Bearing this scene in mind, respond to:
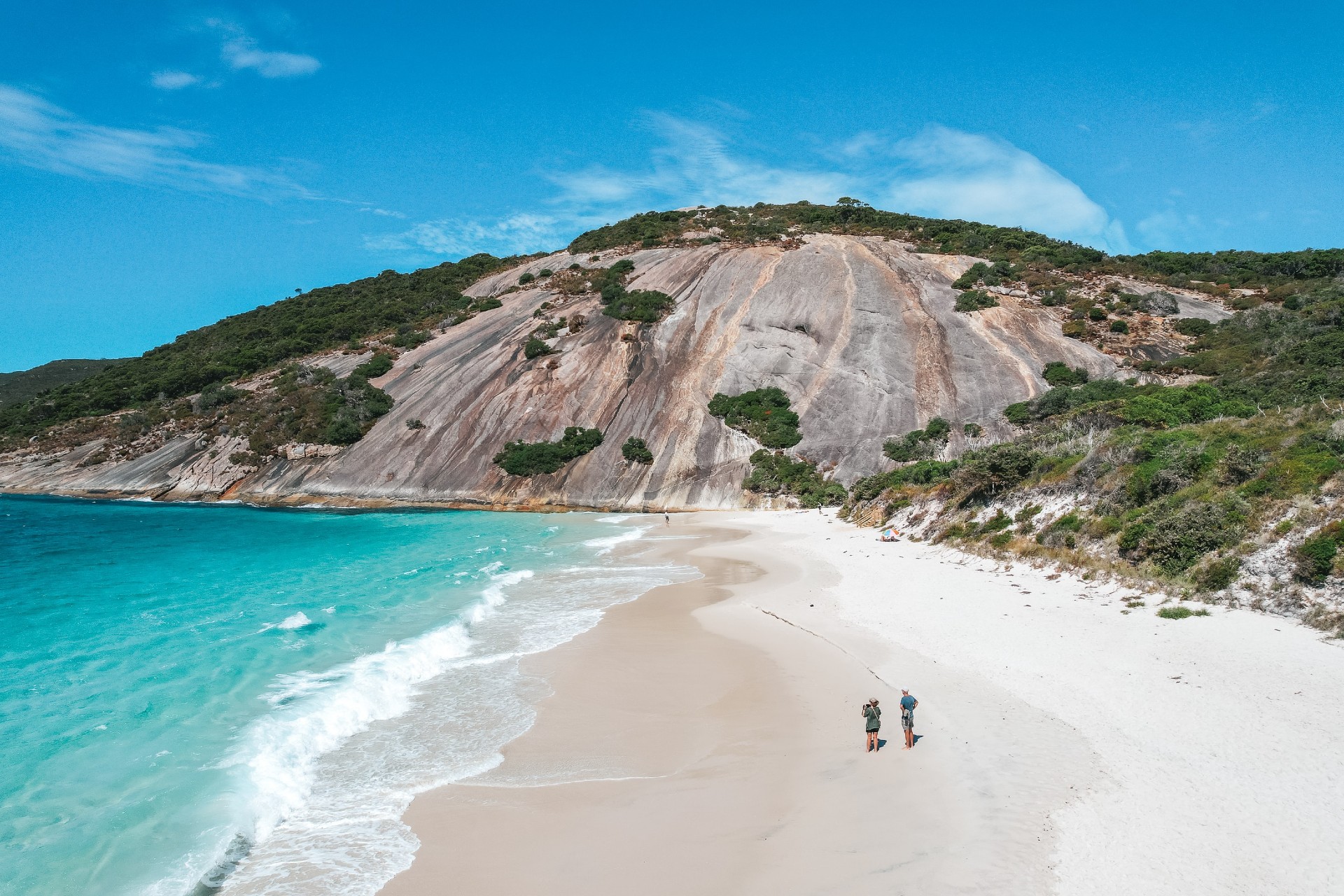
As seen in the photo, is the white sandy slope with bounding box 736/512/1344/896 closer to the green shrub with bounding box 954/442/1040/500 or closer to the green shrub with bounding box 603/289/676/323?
the green shrub with bounding box 954/442/1040/500

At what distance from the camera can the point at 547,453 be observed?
163 ft

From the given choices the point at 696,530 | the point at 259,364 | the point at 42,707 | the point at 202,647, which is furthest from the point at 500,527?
the point at 259,364

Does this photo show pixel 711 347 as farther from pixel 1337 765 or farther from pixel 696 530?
pixel 1337 765

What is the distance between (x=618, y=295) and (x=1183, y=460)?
50.2 metres

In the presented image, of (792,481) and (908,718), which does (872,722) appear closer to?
(908,718)

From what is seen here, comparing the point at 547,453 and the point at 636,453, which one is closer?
the point at 636,453

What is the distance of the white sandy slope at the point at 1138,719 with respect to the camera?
632 centimetres

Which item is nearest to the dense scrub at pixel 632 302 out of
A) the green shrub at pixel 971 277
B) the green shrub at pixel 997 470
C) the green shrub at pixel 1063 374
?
the green shrub at pixel 971 277

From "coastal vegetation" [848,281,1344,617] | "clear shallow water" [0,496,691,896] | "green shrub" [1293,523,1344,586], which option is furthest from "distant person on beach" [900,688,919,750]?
"green shrub" [1293,523,1344,586]

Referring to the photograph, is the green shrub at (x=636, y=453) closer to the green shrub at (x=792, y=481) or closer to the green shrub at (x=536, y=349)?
the green shrub at (x=792, y=481)

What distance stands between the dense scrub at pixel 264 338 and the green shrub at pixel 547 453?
25153 mm

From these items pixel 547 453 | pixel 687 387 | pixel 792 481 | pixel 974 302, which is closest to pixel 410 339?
pixel 547 453

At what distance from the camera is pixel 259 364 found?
7462 cm

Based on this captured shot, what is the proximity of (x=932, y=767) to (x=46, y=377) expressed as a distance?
15862 centimetres
